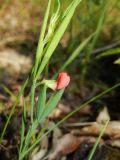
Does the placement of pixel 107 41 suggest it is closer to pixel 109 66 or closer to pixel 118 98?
pixel 109 66

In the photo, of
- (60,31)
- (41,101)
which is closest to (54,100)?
(41,101)

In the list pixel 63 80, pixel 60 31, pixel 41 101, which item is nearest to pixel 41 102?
pixel 41 101

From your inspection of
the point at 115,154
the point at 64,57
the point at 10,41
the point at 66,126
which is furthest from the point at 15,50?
the point at 115,154

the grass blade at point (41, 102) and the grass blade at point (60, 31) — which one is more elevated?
the grass blade at point (60, 31)

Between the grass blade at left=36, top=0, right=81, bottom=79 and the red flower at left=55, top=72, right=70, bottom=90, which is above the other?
the grass blade at left=36, top=0, right=81, bottom=79

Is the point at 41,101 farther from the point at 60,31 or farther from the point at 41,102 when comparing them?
the point at 60,31

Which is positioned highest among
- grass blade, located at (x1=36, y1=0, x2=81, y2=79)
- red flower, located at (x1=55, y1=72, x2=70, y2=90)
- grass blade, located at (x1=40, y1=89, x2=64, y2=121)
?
grass blade, located at (x1=36, y1=0, x2=81, y2=79)

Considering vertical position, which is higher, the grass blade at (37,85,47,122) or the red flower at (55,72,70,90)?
the red flower at (55,72,70,90)

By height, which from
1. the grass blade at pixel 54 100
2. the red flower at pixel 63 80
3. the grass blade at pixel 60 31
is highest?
Answer: the grass blade at pixel 60 31

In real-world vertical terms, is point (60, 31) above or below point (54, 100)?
above

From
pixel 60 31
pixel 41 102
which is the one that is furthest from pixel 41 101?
pixel 60 31

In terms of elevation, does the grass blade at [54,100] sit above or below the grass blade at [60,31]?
below
